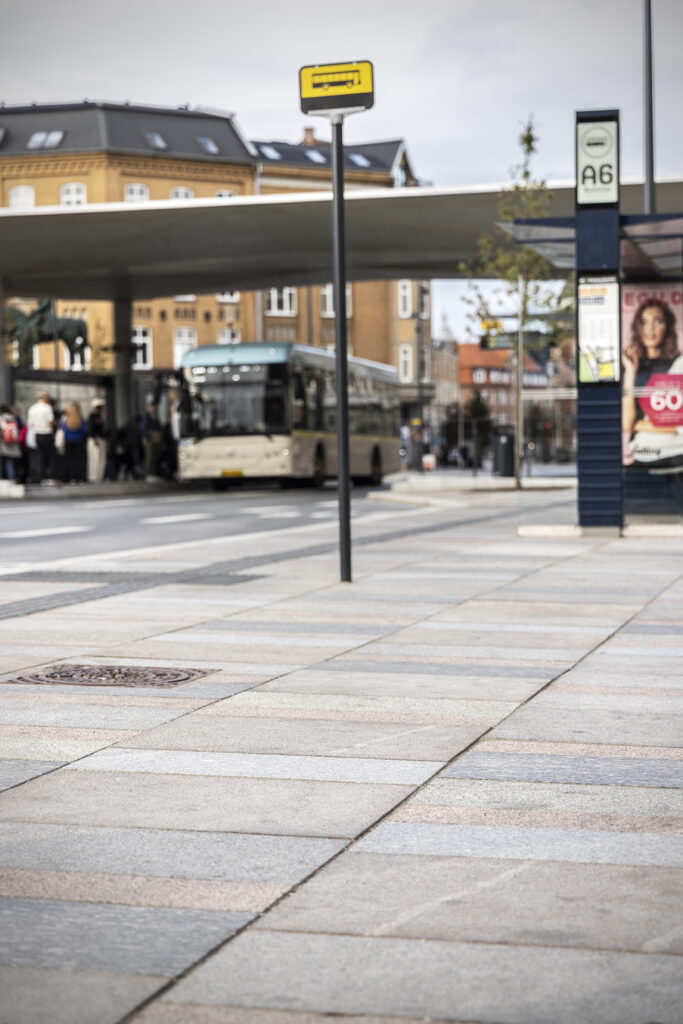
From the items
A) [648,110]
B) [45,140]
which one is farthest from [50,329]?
[648,110]

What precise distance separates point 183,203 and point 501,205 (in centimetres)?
631

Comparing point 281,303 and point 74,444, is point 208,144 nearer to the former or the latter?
point 281,303

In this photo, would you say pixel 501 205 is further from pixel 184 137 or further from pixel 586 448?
pixel 184 137

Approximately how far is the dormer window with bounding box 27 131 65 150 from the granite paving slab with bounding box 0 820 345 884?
255ft

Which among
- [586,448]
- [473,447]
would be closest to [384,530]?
[586,448]

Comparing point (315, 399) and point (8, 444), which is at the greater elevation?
point (315, 399)

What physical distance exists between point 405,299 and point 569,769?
9253 centimetres

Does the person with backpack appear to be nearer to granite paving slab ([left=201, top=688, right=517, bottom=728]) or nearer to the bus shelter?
the bus shelter

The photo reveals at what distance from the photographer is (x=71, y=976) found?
10.3 ft

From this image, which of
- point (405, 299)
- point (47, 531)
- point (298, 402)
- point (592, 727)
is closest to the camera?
point (592, 727)

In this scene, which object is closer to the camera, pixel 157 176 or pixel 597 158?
pixel 597 158

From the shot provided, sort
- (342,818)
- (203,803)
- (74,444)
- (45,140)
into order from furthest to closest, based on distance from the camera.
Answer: (45,140)
(74,444)
(203,803)
(342,818)

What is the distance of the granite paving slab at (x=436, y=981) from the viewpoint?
2945 millimetres

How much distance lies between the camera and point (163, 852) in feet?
13.4
